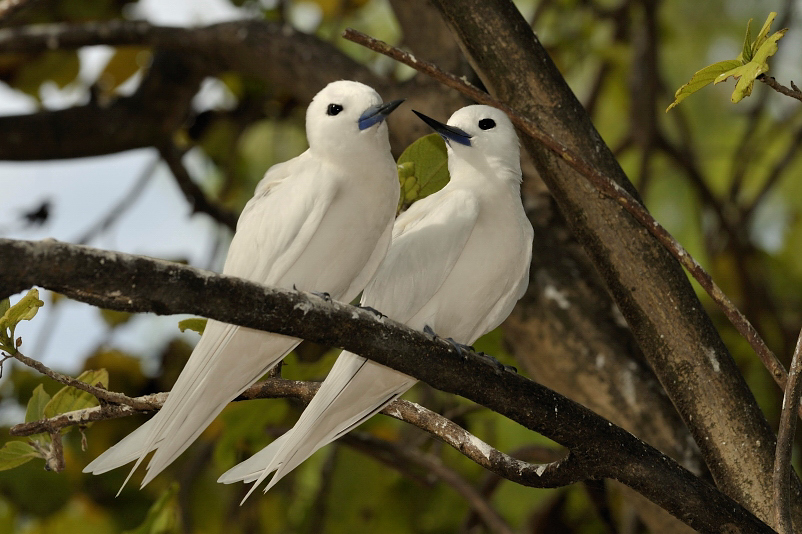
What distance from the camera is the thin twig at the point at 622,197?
5.69 feet

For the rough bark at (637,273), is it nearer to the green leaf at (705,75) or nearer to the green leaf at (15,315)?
the green leaf at (705,75)

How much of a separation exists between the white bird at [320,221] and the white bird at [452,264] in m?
0.12

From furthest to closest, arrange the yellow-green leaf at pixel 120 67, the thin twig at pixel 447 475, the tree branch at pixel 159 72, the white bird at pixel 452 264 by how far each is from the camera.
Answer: the yellow-green leaf at pixel 120 67 → the tree branch at pixel 159 72 → the thin twig at pixel 447 475 → the white bird at pixel 452 264

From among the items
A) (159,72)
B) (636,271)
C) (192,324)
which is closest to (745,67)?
(636,271)

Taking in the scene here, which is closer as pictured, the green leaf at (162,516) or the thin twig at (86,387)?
the thin twig at (86,387)

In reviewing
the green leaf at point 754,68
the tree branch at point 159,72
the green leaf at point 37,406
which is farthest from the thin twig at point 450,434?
the tree branch at point 159,72

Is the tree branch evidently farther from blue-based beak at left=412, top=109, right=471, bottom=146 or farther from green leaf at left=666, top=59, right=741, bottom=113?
green leaf at left=666, top=59, right=741, bottom=113

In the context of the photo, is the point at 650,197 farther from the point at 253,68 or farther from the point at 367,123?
the point at 367,123

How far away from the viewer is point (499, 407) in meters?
1.56

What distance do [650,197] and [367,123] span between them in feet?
13.7

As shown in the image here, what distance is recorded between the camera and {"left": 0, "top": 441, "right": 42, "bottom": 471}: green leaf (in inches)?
71.7

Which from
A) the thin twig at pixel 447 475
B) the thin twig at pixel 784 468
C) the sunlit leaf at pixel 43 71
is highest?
the sunlit leaf at pixel 43 71

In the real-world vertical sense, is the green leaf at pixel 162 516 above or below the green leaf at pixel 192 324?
below

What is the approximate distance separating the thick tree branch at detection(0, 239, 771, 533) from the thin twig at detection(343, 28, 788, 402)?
299mm
